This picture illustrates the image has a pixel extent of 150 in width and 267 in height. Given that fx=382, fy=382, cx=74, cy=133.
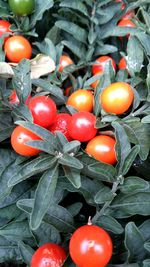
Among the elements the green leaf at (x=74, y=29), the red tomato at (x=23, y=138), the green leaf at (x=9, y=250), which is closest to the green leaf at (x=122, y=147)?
the red tomato at (x=23, y=138)

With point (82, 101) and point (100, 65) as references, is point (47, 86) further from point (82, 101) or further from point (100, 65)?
point (100, 65)

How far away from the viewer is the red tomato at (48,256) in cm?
94

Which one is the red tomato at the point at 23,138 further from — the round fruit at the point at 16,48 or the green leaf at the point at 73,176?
the round fruit at the point at 16,48

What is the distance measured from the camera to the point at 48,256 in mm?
949

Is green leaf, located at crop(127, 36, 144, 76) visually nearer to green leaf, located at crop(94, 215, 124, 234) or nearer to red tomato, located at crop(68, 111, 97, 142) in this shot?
red tomato, located at crop(68, 111, 97, 142)

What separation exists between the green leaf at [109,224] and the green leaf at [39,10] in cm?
75

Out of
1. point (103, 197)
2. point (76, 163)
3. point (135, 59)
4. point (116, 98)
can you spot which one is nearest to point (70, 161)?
point (76, 163)

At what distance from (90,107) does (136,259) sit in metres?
0.46

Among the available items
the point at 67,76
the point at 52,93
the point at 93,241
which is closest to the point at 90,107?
the point at 52,93

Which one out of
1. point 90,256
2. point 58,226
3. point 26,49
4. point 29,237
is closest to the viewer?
point 90,256

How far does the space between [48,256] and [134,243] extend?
0.22 meters

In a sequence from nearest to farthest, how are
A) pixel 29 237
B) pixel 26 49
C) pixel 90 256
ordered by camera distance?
pixel 90 256 < pixel 29 237 < pixel 26 49

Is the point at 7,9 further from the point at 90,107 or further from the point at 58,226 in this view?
the point at 58,226

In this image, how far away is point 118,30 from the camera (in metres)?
1.37
